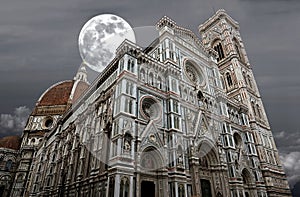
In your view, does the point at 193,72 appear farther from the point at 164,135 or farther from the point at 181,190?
the point at 181,190

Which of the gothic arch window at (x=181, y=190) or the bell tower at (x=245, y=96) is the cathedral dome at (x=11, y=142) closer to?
the gothic arch window at (x=181, y=190)

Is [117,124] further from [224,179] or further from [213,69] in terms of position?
[213,69]

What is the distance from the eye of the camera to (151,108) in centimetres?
1870

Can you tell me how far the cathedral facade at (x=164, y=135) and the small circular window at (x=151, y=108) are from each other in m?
0.10

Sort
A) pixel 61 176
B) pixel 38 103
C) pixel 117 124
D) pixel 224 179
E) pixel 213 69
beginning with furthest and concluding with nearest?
pixel 38 103
pixel 213 69
pixel 61 176
pixel 224 179
pixel 117 124

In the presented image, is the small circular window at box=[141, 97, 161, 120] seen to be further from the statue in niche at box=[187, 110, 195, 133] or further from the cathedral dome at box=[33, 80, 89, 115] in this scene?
the cathedral dome at box=[33, 80, 89, 115]

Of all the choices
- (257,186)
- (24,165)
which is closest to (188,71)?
(257,186)

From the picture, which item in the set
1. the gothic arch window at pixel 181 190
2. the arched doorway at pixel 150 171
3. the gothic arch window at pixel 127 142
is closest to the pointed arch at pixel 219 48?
the arched doorway at pixel 150 171

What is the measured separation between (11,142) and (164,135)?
42011 mm

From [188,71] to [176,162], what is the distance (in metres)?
13.9

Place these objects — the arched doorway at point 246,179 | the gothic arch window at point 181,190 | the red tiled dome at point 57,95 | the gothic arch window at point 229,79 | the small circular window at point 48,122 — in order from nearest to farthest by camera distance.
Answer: the gothic arch window at point 181,190 < the arched doorway at point 246,179 < the gothic arch window at point 229,79 < the small circular window at point 48,122 < the red tiled dome at point 57,95

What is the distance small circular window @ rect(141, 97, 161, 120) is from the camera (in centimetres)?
1797

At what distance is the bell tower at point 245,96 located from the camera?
89.9 ft

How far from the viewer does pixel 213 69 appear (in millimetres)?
29234
